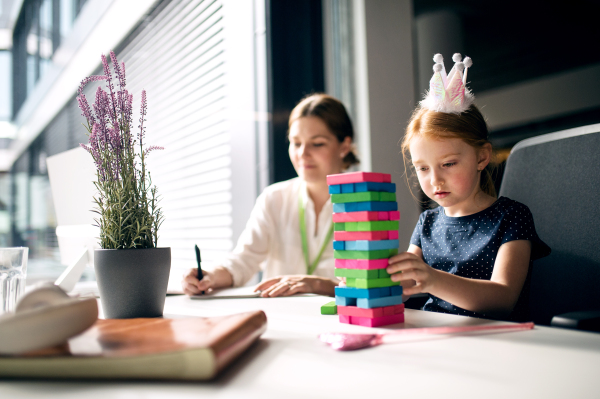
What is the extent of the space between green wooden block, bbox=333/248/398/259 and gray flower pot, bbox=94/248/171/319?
371mm

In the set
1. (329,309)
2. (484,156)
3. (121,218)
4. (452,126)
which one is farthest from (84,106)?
(484,156)

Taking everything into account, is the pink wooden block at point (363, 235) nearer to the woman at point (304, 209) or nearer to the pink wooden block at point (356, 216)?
the pink wooden block at point (356, 216)

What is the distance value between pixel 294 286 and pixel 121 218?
19.1 inches

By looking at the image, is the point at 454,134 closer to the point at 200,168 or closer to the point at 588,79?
the point at 200,168

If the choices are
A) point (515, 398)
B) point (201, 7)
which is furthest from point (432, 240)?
point (201, 7)

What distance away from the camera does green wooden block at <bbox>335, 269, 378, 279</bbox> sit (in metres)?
0.66

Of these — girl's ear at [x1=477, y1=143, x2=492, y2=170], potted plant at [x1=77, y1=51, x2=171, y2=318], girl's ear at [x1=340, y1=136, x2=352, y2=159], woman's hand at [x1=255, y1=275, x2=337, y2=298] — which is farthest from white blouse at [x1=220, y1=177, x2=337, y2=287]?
potted plant at [x1=77, y1=51, x2=171, y2=318]

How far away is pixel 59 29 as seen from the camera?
228 cm

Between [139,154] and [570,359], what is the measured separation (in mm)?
776

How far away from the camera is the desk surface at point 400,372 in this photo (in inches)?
15.0

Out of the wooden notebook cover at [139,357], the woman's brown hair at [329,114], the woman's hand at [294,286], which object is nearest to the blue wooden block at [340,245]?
the wooden notebook cover at [139,357]

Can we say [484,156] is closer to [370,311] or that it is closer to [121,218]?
[370,311]

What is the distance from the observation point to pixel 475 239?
1155 mm

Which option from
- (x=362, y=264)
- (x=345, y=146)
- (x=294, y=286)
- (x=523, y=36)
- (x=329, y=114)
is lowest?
(x=294, y=286)
